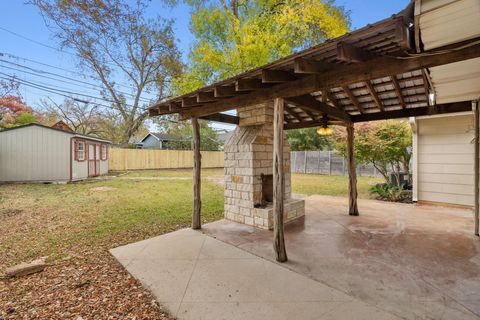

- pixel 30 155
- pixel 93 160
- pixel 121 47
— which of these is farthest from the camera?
pixel 121 47

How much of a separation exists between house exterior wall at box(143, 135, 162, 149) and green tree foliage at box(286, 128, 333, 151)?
16.8 metres

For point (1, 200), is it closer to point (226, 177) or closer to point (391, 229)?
point (226, 177)

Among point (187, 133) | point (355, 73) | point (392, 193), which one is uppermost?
point (187, 133)

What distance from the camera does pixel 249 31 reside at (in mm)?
8242

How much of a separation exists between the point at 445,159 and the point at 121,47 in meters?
20.2

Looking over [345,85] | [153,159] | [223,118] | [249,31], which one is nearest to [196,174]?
[223,118]

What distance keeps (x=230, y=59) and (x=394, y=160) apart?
277 inches

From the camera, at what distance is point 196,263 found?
10.3 feet

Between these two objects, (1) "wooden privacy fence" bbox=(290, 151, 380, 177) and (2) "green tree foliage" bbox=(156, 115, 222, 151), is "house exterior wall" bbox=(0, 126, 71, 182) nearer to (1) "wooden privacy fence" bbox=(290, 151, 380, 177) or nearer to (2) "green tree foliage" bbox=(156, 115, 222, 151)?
(2) "green tree foliage" bbox=(156, 115, 222, 151)

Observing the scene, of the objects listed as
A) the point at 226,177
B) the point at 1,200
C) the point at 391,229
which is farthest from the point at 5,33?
the point at 391,229

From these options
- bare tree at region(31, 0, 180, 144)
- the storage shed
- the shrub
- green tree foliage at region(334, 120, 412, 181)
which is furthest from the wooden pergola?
bare tree at region(31, 0, 180, 144)

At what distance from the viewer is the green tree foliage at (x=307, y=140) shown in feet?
63.9

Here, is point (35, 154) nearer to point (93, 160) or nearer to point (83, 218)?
point (93, 160)

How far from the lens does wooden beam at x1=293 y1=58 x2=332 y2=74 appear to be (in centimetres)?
249
